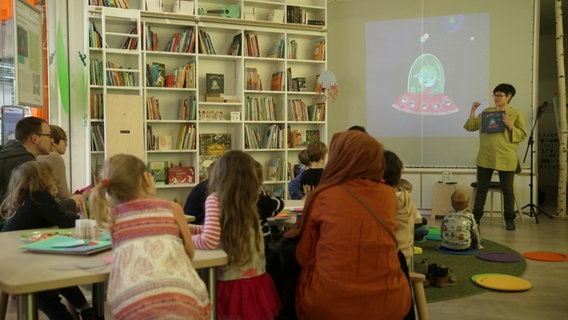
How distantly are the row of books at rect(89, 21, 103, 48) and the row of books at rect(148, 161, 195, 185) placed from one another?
148cm

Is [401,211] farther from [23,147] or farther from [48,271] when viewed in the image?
[23,147]

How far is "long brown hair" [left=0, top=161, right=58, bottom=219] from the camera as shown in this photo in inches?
105

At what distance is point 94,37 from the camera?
566cm

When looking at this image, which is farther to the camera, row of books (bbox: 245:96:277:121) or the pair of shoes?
row of books (bbox: 245:96:277:121)

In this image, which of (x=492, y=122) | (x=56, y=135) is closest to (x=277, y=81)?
(x=492, y=122)

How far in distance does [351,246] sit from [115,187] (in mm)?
929

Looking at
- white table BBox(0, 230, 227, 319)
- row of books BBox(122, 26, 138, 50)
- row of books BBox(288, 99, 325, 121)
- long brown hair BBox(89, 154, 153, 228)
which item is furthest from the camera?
row of books BBox(288, 99, 325, 121)

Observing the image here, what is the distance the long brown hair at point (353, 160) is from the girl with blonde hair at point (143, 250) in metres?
0.62

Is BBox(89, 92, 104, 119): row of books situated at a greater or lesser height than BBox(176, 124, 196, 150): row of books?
greater

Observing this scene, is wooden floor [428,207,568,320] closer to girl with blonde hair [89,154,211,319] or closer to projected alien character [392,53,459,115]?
girl with blonde hair [89,154,211,319]

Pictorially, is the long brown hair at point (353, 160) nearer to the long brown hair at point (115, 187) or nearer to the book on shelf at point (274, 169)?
the long brown hair at point (115, 187)

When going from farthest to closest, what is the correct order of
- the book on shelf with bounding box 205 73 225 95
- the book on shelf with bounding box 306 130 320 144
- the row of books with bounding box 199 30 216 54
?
the book on shelf with bounding box 306 130 320 144
the book on shelf with bounding box 205 73 225 95
the row of books with bounding box 199 30 216 54

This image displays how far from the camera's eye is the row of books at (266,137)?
263 inches

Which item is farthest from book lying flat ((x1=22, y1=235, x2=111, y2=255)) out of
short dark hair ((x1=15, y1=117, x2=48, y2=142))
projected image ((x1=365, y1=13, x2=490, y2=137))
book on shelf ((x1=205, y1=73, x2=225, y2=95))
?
projected image ((x1=365, y1=13, x2=490, y2=137))
